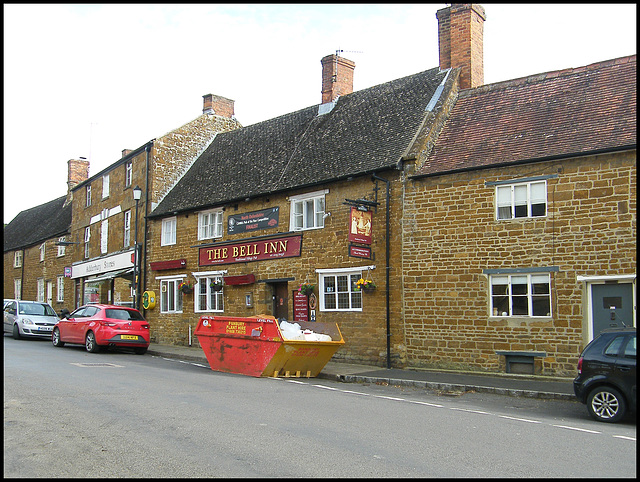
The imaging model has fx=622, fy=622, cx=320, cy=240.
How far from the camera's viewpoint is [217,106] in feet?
97.1

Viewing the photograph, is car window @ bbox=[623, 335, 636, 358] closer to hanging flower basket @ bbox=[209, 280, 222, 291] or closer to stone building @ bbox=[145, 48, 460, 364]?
stone building @ bbox=[145, 48, 460, 364]

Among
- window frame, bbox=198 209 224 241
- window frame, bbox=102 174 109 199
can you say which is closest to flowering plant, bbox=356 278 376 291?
window frame, bbox=198 209 224 241

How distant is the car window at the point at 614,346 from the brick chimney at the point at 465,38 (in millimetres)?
11243

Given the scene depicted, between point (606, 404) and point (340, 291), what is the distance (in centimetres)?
952

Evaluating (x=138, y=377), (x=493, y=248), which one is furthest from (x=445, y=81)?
(x=138, y=377)

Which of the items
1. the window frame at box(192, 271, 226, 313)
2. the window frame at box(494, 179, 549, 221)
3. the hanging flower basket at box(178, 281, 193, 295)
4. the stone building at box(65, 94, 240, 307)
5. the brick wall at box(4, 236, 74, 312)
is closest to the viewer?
the window frame at box(494, 179, 549, 221)

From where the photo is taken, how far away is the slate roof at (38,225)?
123 feet

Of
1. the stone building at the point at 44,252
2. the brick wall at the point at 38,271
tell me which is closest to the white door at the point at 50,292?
the stone building at the point at 44,252

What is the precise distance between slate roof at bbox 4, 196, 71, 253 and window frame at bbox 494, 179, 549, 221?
27.1m

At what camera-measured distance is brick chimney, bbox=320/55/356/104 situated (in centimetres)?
2369

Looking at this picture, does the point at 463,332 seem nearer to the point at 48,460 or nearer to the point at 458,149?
the point at 458,149

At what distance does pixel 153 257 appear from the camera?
84.8 feet

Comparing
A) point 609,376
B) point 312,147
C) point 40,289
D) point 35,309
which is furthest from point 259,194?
point 40,289

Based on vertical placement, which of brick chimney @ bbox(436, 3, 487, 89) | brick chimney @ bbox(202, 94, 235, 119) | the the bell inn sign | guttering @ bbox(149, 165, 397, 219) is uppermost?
brick chimney @ bbox(202, 94, 235, 119)
